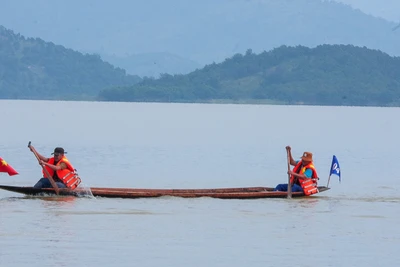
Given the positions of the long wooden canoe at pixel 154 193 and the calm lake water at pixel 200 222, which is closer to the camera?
the calm lake water at pixel 200 222

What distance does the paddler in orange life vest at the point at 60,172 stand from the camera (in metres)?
29.0

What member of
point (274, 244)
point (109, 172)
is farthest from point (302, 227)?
point (109, 172)

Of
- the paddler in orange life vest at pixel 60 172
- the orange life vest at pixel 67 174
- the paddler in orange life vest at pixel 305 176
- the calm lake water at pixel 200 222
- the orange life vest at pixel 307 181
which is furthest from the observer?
the orange life vest at pixel 307 181

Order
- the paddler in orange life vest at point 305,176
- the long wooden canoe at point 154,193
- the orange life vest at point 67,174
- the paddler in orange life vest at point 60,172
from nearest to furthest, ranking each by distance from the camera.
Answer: the paddler in orange life vest at point 60,172
the orange life vest at point 67,174
the long wooden canoe at point 154,193
the paddler in orange life vest at point 305,176

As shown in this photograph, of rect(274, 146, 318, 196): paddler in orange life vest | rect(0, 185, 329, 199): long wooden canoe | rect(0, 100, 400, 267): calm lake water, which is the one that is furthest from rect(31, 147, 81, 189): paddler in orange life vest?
rect(274, 146, 318, 196): paddler in orange life vest

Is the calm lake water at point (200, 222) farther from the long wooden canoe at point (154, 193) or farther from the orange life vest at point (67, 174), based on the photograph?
the orange life vest at point (67, 174)

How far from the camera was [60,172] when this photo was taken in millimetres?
29250

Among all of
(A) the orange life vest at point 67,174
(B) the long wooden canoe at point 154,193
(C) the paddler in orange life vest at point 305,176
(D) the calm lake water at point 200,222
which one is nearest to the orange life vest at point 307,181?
(C) the paddler in orange life vest at point 305,176

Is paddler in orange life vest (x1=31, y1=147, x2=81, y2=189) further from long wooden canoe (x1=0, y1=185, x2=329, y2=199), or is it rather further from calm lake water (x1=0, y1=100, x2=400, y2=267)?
calm lake water (x1=0, y1=100, x2=400, y2=267)

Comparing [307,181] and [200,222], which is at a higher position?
[307,181]

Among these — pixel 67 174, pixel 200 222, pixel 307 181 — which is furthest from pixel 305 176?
pixel 67 174

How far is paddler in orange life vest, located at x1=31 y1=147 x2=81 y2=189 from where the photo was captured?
95.1ft

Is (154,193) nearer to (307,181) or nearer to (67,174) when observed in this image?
(67,174)

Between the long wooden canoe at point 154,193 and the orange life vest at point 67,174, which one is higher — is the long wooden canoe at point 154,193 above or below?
below
